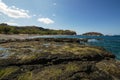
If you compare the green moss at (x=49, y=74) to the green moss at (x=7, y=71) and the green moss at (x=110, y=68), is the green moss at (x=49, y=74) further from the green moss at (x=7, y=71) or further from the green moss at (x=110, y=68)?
the green moss at (x=110, y=68)

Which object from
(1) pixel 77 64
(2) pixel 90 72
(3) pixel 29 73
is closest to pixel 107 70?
(2) pixel 90 72

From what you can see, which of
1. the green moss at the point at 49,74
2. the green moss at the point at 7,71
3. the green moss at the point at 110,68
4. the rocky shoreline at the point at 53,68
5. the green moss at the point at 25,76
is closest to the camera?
the green moss at the point at 49,74

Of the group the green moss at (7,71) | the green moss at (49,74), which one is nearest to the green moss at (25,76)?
the green moss at (49,74)

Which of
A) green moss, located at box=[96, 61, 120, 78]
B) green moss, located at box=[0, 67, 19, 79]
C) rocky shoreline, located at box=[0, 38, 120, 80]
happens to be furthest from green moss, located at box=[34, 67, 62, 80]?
green moss, located at box=[96, 61, 120, 78]

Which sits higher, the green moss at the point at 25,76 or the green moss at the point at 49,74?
the green moss at the point at 49,74

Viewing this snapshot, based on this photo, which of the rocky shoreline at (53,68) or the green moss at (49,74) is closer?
the green moss at (49,74)

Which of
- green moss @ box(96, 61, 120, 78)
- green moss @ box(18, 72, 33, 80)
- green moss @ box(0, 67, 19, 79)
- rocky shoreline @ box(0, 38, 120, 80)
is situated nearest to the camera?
green moss @ box(18, 72, 33, 80)

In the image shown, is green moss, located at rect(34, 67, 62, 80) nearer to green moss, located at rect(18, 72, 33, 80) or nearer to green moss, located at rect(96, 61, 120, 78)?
green moss, located at rect(18, 72, 33, 80)

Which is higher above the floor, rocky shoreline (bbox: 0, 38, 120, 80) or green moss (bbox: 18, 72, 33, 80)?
rocky shoreline (bbox: 0, 38, 120, 80)

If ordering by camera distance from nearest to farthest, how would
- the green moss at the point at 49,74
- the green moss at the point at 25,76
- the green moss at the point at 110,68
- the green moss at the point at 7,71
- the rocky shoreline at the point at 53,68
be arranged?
the green moss at the point at 49,74
the green moss at the point at 25,76
the rocky shoreline at the point at 53,68
the green moss at the point at 7,71
the green moss at the point at 110,68

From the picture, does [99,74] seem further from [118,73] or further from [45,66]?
[45,66]

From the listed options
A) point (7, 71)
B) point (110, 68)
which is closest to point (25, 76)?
point (7, 71)

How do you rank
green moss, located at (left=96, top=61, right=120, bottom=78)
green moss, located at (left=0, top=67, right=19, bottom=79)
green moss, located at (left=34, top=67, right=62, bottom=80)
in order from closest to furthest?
green moss, located at (left=34, top=67, right=62, bottom=80) < green moss, located at (left=0, top=67, right=19, bottom=79) < green moss, located at (left=96, top=61, right=120, bottom=78)

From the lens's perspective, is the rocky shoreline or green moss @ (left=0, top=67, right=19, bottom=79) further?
green moss @ (left=0, top=67, right=19, bottom=79)
